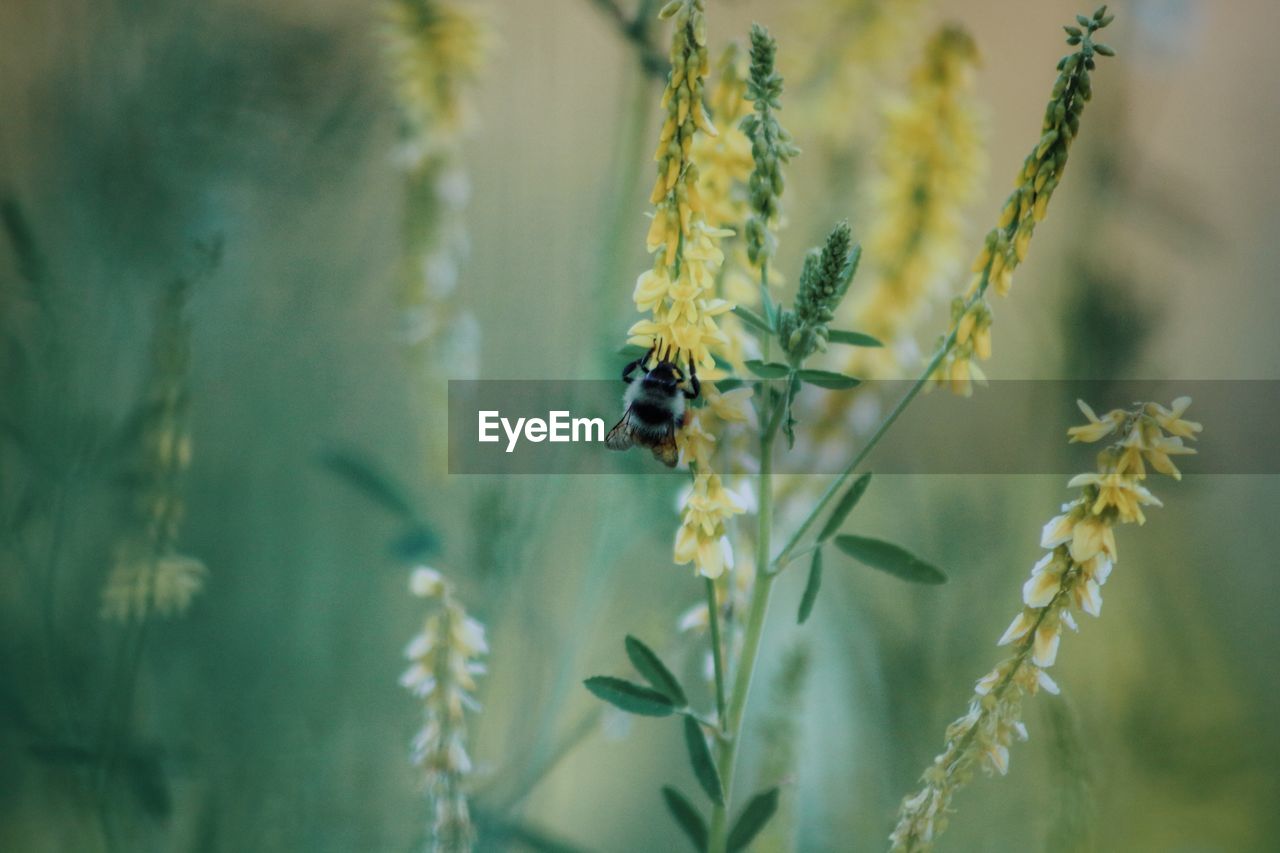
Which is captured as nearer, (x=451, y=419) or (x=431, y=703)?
(x=431, y=703)

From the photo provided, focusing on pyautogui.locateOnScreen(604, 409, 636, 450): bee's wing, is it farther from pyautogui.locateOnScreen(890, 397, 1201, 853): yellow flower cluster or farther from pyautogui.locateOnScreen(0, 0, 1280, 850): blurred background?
pyautogui.locateOnScreen(890, 397, 1201, 853): yellow flower cluster

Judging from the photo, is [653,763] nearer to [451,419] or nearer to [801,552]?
[451,419]

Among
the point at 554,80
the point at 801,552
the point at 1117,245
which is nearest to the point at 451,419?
the point at 554,80

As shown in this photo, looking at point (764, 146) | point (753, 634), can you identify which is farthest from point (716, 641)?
point (764, 146)

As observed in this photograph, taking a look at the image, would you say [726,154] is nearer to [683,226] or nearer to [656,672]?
[683,226]

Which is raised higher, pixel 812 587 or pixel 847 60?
pixel 847 60

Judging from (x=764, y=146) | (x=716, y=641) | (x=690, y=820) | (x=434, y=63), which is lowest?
(x=690, y=820)
